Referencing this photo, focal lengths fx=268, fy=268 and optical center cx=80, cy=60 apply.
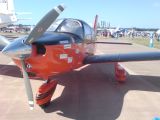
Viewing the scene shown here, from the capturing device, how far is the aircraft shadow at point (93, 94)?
Answer: 20.7ft

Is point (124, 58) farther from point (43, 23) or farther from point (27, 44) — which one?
point (27, 44)

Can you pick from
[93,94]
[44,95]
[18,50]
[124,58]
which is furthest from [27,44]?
[124,58]

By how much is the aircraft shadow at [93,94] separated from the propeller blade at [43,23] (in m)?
1.77

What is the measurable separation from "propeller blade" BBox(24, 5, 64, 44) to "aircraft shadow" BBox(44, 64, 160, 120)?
1774 mm

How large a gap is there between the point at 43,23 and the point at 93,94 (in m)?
2.83

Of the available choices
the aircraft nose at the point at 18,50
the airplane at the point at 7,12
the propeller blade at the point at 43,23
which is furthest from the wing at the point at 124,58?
the airplane at the point at 7,12

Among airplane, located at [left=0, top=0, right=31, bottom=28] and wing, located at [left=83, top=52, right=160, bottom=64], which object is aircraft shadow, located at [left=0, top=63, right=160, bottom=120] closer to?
wing, located at [left=83, top=52, right=160, bottom=64]

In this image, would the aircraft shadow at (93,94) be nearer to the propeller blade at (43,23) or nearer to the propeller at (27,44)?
the propeller at (27,44)

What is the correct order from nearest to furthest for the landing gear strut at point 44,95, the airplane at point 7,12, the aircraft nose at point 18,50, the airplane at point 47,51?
the aircraft nose at point 18,50 < the airplane at point 47,51 < the landing gear strut at point 44,95 < the airplane at point 7,12

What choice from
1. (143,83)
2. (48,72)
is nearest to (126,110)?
(48,72)

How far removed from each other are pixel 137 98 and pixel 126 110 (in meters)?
1.20

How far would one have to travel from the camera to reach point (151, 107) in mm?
6758

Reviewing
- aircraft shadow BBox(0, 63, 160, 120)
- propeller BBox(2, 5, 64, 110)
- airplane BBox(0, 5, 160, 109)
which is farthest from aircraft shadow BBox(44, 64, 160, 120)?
propeller BBox(2, 5, 64, 110)

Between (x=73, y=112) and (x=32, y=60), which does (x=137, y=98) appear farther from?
(x=32, y=60)
